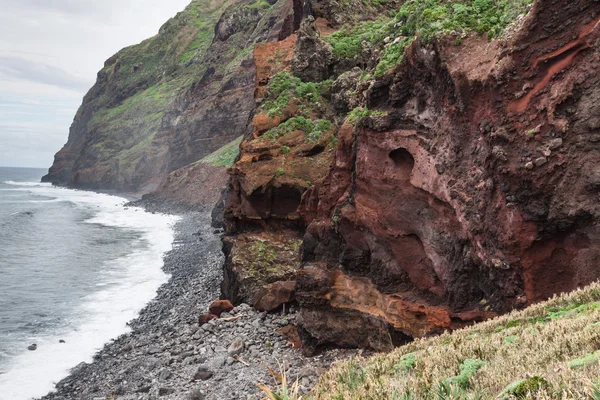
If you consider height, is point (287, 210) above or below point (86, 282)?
above

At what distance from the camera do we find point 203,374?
13.9m

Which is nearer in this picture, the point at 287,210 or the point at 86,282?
the point at 287,210

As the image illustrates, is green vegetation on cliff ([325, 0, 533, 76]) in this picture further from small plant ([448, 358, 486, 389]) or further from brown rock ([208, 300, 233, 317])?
brown rock ([208, 300, 233, 317])

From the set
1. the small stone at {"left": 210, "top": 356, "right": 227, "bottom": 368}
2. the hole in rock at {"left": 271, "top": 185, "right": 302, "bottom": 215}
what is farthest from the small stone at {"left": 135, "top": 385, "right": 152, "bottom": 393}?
the hole in rock at {"left": 271, "top": 185, "right": 302, "bottom": 215}

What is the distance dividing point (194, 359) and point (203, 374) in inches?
62.0

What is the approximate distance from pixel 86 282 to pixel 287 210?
55.5 ft

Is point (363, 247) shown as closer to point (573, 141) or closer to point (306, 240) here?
point (306, 240)

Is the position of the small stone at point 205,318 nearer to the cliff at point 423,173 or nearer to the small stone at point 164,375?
the cliff at point 423,173

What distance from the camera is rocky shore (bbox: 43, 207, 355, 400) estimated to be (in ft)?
43.2

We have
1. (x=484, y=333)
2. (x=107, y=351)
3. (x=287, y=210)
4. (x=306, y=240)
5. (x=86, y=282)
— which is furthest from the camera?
(x=86, y=282)

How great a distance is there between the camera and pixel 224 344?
15953 millimetres

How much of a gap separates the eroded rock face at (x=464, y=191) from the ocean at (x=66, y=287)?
11.6 m

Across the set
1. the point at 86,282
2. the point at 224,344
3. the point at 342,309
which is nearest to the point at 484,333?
the point at 342,309

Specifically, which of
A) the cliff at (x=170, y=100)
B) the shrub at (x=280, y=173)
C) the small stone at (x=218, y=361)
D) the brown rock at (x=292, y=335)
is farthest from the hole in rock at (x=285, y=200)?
the cliff at (x=170, y=100)
